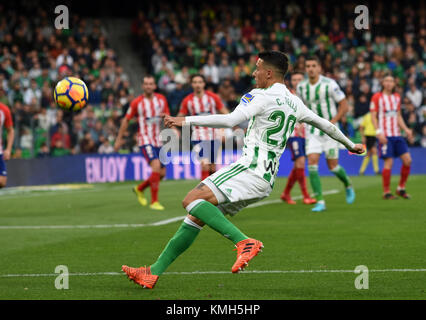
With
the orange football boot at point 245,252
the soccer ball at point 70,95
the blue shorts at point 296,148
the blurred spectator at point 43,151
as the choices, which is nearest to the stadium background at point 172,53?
the blurred spectator at point 43,151

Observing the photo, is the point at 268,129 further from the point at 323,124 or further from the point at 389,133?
the point at 389,133

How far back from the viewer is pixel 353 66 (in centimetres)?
2619

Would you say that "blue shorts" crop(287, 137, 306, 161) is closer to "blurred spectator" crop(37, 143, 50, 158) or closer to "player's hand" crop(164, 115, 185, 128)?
"player's hand" crop(164, 115, 185, 128)

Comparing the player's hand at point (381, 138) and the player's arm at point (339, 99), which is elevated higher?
the player's arm at point (339, 99)

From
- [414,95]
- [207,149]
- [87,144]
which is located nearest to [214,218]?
[207,149]

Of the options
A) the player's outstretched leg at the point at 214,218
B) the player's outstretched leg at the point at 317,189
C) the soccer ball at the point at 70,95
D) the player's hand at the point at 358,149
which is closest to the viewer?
the player's outstretched leg at the point at 214,218

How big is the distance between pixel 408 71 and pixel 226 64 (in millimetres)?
5870

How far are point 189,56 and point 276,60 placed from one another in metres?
21.1

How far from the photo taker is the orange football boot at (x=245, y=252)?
19.8 ft

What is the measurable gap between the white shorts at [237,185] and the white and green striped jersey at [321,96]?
667cm

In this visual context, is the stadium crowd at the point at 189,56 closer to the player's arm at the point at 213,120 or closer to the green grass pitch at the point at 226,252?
the green grass pitch at the point at 226,252

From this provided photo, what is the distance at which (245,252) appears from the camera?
6117mm

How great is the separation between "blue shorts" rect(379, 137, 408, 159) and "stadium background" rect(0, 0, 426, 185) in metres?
8.85
